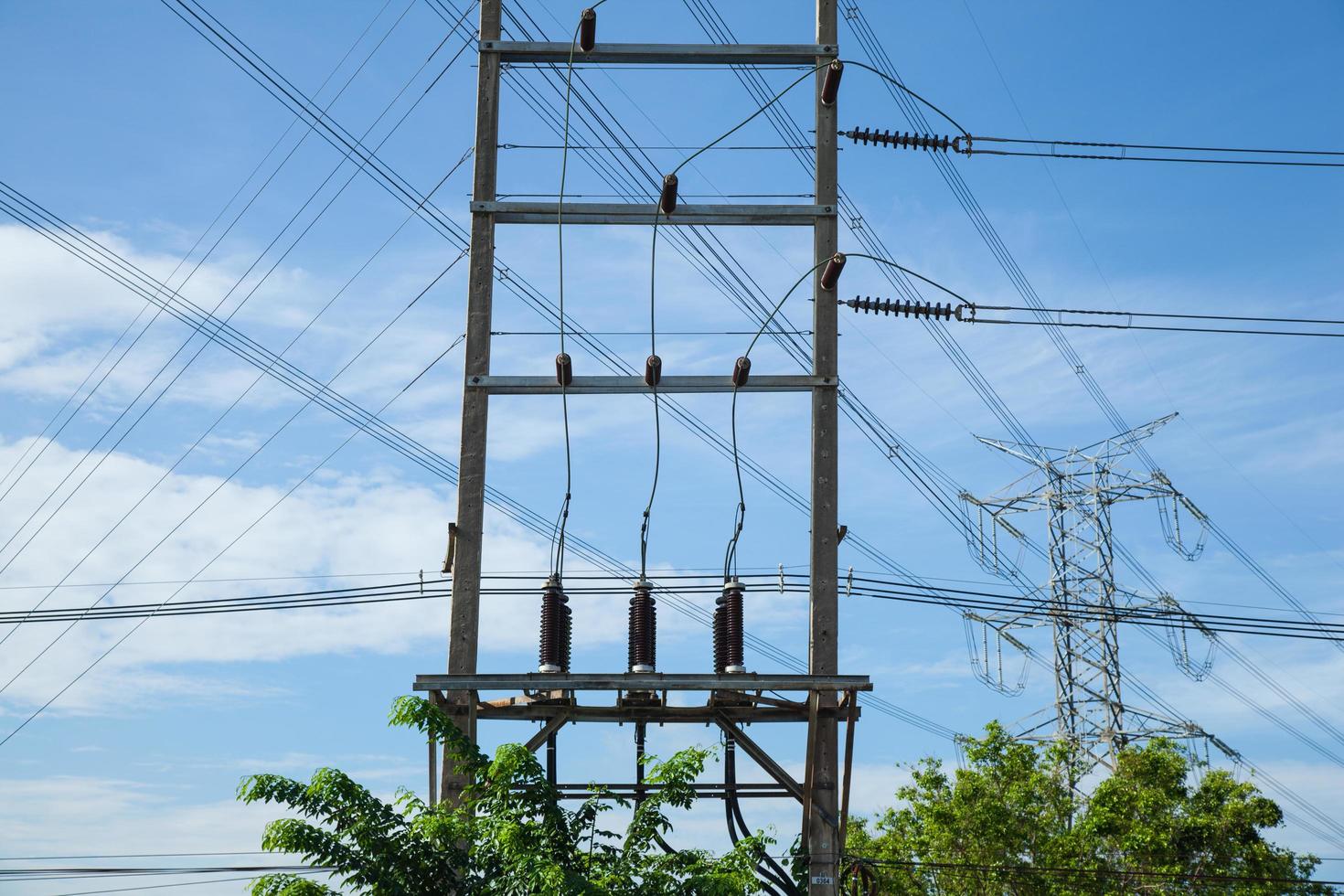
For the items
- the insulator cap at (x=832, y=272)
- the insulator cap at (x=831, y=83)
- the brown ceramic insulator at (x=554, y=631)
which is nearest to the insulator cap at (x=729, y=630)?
the brown ceramic insulator at (x=554, y=631)

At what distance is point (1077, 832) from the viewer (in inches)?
1169

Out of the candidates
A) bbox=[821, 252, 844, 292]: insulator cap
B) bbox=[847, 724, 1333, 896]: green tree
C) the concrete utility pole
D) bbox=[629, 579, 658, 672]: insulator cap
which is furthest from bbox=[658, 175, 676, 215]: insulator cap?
bbox=[847, 724, 1333, 896]: green tree

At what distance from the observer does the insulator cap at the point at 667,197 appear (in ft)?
44.0

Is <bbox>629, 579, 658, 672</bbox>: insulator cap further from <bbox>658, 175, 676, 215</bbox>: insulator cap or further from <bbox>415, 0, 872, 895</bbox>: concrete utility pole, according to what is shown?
<bbox>658, 175, 676, 215</bbox>: insulator cap

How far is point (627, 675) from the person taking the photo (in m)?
12.6

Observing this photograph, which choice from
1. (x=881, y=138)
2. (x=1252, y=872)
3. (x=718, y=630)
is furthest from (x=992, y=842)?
(x=718, y=630)

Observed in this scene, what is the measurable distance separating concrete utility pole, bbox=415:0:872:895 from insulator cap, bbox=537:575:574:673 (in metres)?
0.03

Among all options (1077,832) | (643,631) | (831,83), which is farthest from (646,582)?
(1077,832)

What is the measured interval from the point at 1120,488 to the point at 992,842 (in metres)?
18.1

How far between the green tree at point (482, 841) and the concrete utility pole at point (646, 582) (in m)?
0.45

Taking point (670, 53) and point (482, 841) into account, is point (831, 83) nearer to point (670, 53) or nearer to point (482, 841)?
point (670, 53)

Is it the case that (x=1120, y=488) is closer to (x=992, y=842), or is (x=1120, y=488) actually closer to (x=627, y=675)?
(x=992, y=842)

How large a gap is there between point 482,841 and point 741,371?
487 cm

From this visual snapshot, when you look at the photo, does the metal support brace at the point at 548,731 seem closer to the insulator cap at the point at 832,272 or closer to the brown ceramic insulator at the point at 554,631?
the brown ceramic insulator at the point at 554,631
